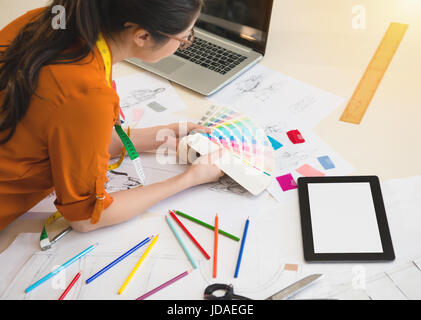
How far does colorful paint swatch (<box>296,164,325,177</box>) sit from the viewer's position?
1042 mm

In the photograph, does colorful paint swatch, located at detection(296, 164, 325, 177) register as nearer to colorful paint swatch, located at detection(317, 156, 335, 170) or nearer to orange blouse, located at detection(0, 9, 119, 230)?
colorful paint swatch, located at detection(317, 156, 335, 170)

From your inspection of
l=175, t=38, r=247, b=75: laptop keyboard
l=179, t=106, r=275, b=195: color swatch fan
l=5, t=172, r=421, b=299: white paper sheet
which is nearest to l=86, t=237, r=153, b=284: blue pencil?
l=5, t=172, r=421, b=299: white paper sheet

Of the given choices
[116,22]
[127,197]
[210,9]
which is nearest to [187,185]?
[127,197]

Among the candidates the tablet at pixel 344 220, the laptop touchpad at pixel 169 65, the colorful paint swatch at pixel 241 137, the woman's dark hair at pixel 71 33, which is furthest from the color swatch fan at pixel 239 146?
the woman's dark hair at pixel 71 33

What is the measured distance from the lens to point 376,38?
144cm

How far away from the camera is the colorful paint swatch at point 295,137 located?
1128 millimetres

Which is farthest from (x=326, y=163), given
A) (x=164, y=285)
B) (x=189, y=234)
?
(x=164, y=285)

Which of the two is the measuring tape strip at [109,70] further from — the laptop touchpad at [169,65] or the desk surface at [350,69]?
the laptop touchpad at [169,65]

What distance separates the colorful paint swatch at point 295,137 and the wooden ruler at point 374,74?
0.43ft

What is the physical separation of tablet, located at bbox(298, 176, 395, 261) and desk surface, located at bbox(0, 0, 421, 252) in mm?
74

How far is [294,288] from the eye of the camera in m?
0.82

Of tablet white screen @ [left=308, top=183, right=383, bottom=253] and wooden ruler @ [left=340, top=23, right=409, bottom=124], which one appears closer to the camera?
tablet white screen @ [left=308, top=183, right=383, bottom=253]

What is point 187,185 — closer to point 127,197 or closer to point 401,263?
point 127,197
